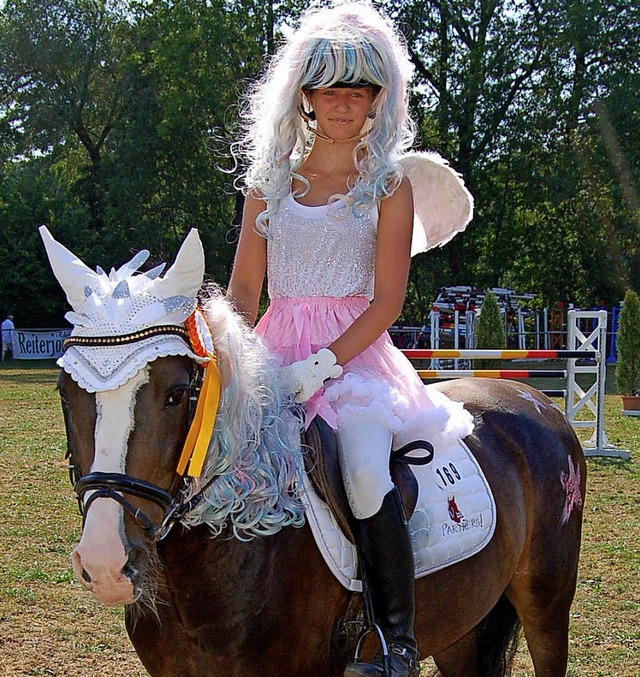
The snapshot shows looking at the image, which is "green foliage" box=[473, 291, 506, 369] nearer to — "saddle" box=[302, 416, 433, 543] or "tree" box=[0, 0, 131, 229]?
"saddle" box=[302, 416, 433, 543]

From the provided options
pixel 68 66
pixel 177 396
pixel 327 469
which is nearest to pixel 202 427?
pixel 177 396

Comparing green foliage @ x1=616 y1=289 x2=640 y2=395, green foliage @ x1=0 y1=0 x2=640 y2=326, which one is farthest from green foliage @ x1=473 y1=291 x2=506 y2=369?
green foliage @ x1=0 y1=0 x2=640 y2=326

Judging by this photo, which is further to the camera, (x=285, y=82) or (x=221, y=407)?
(x=285, y=82)

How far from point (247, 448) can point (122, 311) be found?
1.78 ft

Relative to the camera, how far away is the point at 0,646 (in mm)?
4707

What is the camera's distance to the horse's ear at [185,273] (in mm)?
2094

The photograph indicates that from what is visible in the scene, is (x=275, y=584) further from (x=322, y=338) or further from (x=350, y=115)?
(x=350, y=115)

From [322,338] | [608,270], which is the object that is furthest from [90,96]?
[322,338]

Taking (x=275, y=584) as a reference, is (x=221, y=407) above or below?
above

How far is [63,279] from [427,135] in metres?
31.5

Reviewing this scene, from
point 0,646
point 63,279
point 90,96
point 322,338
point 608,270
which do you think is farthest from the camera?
point 90,96

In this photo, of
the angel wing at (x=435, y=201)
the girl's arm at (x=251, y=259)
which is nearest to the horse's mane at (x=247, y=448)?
the girl's arm at (x=251, y=259)

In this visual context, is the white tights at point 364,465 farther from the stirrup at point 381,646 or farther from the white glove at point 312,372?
the stirrup at point 381,646

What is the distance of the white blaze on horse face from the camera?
1.86 meters
